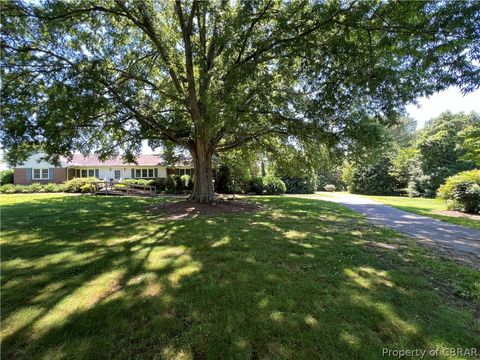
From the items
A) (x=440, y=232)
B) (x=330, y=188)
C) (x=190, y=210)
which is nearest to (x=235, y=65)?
(x=190, y=210)

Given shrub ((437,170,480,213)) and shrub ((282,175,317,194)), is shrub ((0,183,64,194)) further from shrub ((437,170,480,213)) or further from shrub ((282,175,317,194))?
shrub ((437,170,480,213))

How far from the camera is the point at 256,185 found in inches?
974

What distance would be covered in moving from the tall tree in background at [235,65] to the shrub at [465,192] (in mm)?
7356

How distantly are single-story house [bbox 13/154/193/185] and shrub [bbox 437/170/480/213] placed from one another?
75.9 ft

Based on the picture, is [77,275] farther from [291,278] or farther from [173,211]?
[173,211]

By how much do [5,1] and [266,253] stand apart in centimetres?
1032

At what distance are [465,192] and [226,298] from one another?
14012 mm

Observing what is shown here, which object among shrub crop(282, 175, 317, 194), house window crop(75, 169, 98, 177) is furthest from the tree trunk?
house window crop(75, 169, 98, 177)

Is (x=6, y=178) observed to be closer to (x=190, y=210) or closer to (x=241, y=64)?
(x=190, y=210)

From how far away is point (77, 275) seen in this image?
13.5 feet

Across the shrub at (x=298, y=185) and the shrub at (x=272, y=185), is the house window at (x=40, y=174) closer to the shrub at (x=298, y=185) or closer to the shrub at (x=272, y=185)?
the shrub at (x=272, y=185)

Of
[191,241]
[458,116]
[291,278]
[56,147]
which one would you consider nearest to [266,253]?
[291,278]

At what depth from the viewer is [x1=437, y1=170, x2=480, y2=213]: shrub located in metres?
11.9

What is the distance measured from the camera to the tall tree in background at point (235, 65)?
615cm
